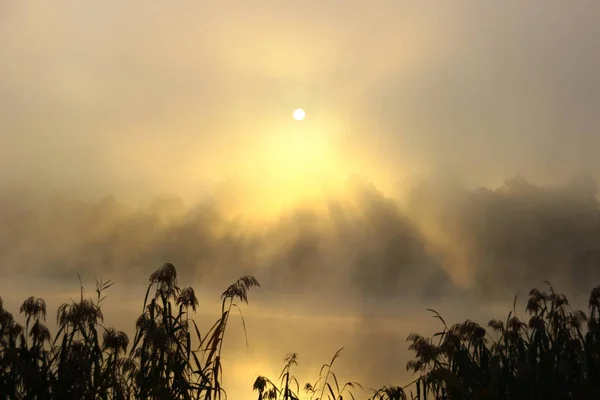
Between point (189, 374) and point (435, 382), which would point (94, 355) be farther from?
point (435, 382)

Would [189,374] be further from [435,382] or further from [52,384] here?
[435,382]

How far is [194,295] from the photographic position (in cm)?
634

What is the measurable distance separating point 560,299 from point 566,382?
3117mm

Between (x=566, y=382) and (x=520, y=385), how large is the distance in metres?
0.63

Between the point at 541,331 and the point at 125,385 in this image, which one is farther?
the point at 541,331

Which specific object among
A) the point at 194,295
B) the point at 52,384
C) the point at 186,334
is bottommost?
the point at 52,384

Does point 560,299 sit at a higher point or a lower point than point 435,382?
higher

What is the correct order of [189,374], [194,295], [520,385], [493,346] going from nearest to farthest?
1. [520,385]
2. [189,374]
3. [194,295]
4. [493,346]

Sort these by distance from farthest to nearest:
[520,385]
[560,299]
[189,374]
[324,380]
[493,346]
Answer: [560,299] → [324,380] → [493,346] → [189,374] → [520,385]

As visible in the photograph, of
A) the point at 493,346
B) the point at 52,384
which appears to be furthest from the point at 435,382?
the point at 52,384

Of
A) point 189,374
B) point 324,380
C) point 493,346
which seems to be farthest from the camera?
point 324,380

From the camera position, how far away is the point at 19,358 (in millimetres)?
4867

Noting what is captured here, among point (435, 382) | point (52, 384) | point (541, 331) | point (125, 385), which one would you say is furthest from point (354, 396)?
point (52, 384)

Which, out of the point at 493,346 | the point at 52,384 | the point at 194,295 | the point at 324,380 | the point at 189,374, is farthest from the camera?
the point at 324,380
